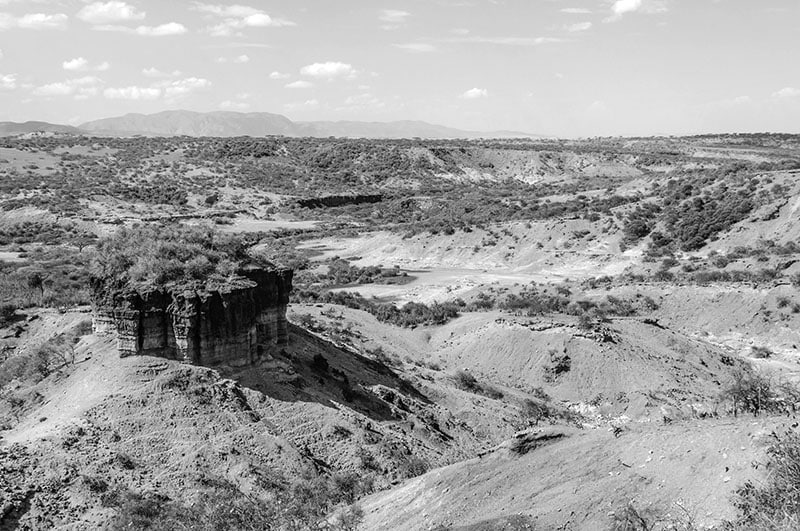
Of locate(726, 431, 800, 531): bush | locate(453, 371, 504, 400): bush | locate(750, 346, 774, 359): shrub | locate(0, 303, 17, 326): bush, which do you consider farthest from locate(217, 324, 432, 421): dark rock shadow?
locate(750, 346, 774, 359): shrub

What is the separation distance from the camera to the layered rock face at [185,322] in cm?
1781

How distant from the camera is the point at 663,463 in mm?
11914

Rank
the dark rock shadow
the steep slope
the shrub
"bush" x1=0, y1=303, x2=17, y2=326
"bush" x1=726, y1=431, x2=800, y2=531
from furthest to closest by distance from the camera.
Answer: the shrub < "bush" x1=0, y1=303, x2=17, y2=326 < the dark rock shadow < the steep slope < "bush" x1=726, y1=431, x2=800, y2=531

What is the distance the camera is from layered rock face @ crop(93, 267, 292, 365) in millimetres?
17812

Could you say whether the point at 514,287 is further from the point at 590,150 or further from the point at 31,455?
the point at 590,150

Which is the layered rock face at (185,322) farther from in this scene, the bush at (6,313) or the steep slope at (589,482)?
the bush at (6,313)

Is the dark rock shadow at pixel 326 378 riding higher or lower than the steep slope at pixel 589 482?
lower

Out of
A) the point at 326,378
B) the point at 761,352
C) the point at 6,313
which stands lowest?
the point at 761,352

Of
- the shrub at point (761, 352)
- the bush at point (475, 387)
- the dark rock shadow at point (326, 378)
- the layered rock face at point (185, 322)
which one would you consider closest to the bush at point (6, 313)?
the layered rock face at point (185, 322)

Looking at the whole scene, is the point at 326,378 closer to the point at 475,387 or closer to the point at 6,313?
the point at 475,387

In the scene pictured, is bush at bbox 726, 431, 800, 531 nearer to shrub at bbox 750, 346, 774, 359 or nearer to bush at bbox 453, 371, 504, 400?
bush at bbox 453, 371, 504, 400

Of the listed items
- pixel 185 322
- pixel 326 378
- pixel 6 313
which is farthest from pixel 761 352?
pixel 6 313

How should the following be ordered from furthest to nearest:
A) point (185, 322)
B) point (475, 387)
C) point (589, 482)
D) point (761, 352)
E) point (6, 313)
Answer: point (761, 352) → point (475, 387) → point (6, 313) → point (185, 322) → point (589, 482)

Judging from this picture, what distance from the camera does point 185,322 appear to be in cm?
1781
